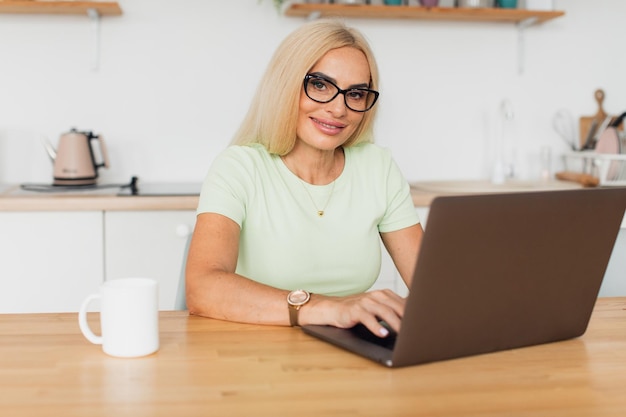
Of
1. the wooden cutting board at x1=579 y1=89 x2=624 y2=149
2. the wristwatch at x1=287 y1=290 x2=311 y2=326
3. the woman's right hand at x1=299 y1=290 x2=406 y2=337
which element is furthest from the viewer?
the wooden cutting board at x1=579 y1=89 x2=624 y2=149

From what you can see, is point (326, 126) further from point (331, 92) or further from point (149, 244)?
point (149, 244)

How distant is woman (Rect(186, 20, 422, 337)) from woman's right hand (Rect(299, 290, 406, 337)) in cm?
Answer: 40

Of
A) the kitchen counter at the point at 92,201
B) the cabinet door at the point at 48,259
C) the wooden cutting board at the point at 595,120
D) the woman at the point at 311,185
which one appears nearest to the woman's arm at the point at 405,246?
the woman at the point at 311,185

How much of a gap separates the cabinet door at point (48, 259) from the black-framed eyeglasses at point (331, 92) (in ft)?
3.50

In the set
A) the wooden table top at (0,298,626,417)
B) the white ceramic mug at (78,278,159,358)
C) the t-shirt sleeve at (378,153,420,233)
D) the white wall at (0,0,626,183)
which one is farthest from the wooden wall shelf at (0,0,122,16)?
the white ceramic mug at (78,278,159,358)

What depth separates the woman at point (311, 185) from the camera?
178cm

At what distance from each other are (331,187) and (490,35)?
168 centimetres

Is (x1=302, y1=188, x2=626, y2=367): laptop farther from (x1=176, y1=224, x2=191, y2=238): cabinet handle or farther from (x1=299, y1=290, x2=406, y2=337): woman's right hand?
(x1=176, y1=224, x2=191, y2=238): cabinet handle

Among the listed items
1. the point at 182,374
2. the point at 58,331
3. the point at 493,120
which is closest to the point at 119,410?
the point at 182,374

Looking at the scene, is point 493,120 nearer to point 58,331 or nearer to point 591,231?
point 591,231

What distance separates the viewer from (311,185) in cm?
186

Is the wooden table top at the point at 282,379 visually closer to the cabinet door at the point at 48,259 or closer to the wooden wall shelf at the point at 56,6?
the cabinet door at the point at 48,259

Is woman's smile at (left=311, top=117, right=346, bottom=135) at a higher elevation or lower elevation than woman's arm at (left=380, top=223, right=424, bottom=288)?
higher

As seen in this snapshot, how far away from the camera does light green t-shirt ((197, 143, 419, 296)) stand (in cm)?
178
